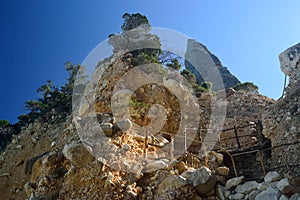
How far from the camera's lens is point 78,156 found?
6.58 meters

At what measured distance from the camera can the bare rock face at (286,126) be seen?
7.55m

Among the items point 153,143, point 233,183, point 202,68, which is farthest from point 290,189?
point 202,68

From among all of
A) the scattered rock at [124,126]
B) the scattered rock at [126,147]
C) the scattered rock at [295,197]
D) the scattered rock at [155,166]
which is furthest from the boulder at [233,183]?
the scattered rock at [124,126]

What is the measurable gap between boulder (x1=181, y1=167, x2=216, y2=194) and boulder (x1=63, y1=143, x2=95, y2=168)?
2.35 m

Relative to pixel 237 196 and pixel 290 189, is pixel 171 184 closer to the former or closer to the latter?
pixel 237 196

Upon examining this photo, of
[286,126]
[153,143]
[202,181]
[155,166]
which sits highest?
[153,143]

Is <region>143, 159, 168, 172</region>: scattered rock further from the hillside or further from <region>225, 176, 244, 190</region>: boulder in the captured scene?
<region>225, 176, 244, 190</region>: boulder

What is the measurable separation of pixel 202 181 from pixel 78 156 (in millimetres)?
2951

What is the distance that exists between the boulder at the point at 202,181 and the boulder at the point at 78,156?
7.70 ft

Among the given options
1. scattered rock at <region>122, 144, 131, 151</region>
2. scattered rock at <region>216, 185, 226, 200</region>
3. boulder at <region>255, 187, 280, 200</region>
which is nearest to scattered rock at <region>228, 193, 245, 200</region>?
scattered rock at <region>216, 185, 226, 200</region>

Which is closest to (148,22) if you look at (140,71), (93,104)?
(140,71)

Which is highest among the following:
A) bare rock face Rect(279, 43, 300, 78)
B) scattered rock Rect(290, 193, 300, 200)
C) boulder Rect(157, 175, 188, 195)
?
bare rock face Rect(279, 43, 300, 78)

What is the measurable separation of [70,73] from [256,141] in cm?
1156

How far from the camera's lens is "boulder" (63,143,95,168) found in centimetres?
652
